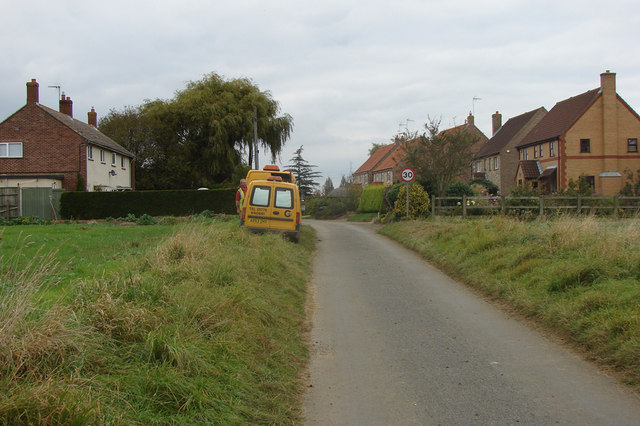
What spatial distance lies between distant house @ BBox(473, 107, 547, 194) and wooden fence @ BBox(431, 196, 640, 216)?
2802 centimetres

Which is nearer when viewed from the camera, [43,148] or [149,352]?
[149,352]

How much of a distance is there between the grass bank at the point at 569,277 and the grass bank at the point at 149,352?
3508mm

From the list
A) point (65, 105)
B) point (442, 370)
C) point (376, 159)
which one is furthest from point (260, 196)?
point (376, 159)

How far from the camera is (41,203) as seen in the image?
31469 millimetres

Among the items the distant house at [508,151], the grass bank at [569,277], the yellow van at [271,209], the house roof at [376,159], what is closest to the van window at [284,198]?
the yellow van at [271,209]

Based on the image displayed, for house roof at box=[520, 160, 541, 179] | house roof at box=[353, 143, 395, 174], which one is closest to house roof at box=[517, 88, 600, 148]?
house roof at box=[520, 160, 541, 179]

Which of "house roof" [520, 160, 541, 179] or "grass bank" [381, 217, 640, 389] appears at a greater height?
"house roof" [520, 160, 541, 179]

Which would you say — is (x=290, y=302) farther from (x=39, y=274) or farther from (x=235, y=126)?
(x=235, y=126)

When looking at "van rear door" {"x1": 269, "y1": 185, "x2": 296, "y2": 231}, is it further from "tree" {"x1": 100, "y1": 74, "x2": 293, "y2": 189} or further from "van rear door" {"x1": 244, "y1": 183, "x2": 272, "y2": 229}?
"tree" {"x1": 100, "y1": 74, "x2": 293, "y2": 189}

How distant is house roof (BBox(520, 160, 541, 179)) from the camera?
4742 centimetres

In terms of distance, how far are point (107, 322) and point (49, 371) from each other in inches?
45.2

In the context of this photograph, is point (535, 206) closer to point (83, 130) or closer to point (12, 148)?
point (83, 130)

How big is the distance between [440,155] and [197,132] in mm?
26986

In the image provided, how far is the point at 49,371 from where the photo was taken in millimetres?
3785
